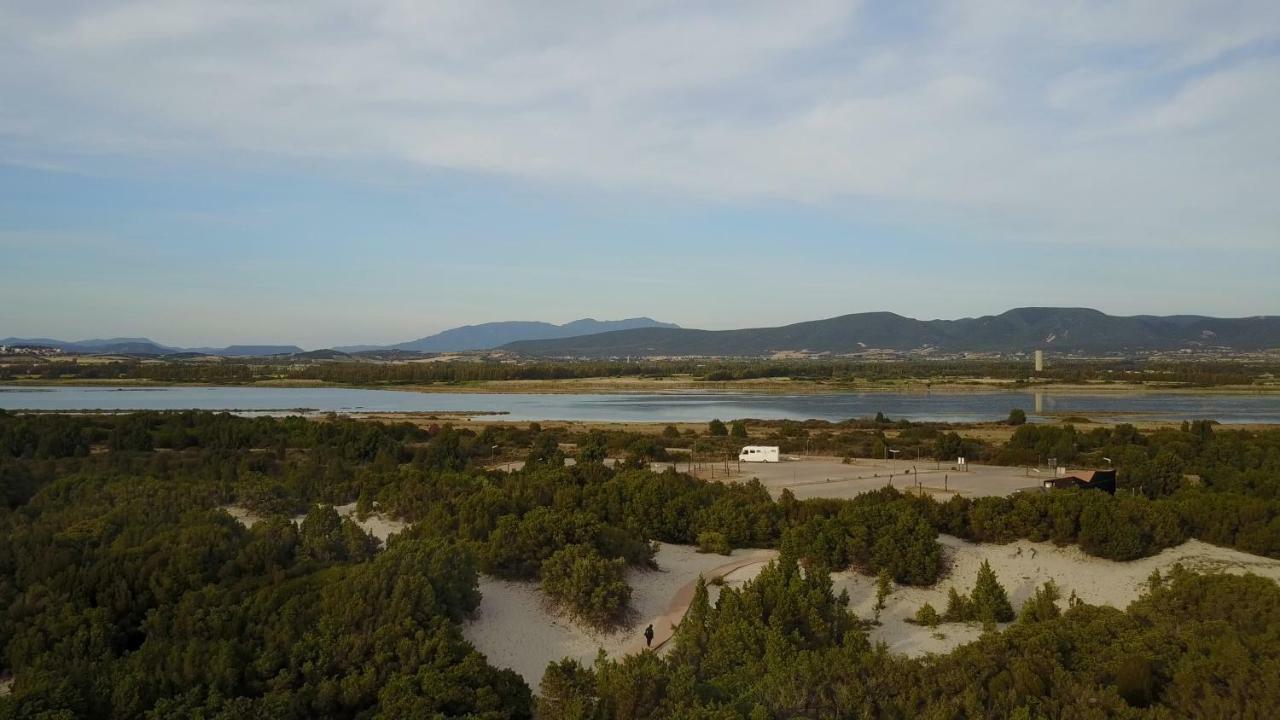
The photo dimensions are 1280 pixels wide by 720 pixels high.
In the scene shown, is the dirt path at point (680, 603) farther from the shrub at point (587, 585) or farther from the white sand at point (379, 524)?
the white sand at point (379, 524)

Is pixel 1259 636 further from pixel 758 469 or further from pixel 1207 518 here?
pixel 758 469

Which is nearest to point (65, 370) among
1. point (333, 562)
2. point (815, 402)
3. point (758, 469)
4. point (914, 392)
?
point (815, 402)

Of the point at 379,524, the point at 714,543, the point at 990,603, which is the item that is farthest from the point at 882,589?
the point at 379,524

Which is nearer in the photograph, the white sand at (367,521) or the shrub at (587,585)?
the shrub at (587,585)

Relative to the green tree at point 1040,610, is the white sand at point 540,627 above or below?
below

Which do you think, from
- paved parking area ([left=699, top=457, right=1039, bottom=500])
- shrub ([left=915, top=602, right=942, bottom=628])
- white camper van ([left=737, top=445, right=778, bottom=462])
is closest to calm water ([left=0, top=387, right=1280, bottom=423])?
white camper van ([left=737, top=445, right=778, bottom=462])

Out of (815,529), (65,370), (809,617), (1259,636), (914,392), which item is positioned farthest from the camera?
(65,370)

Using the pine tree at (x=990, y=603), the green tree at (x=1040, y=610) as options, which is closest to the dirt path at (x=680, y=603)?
the pine tree at (x=990, y=603)
